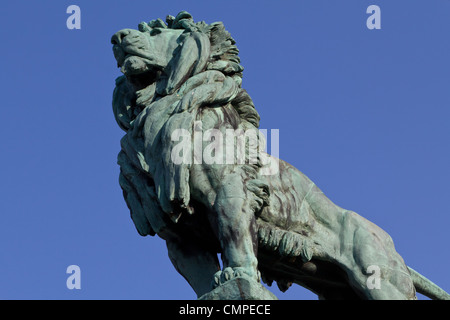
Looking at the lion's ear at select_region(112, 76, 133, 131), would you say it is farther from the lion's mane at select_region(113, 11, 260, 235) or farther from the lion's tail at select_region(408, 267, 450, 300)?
the lion's tail at select_region(408, 267, 450, 300)

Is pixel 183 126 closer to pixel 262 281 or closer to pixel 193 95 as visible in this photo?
pixel 193 95

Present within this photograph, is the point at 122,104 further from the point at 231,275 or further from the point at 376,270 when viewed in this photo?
the point at 376,270

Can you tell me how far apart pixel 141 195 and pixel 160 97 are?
3.30 ft

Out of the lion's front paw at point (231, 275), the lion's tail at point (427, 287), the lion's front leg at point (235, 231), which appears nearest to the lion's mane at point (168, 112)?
the lion's front leg at point (235, 231)

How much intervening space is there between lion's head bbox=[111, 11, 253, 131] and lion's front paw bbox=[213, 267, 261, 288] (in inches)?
79.2

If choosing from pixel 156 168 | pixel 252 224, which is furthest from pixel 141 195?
pixel 252 224

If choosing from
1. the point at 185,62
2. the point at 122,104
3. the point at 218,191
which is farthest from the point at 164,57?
the point at 218,191

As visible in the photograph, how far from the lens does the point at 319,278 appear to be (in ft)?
43.5

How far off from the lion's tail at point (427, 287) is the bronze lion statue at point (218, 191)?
0.04 ft

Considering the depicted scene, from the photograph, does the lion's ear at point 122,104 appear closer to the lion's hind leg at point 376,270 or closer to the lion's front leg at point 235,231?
the lion's front leg at point 235,231

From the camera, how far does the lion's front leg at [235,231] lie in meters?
12.2

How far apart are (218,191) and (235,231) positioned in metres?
0.45

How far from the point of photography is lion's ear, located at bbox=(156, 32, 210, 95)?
13.3 metres
